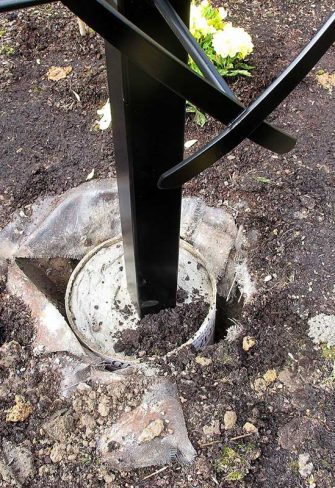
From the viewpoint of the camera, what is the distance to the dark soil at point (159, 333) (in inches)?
73.6

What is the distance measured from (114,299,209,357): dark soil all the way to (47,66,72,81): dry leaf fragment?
55.9 inches

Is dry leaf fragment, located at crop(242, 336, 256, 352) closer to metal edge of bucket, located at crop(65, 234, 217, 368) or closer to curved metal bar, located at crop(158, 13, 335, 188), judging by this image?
metal edge of bucket, located at crop(65, 234, 217, 368)

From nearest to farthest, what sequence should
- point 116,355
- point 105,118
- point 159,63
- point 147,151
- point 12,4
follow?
point 12,4 < point 159,63 < point 147,151 < point 116,355 < point 105,118

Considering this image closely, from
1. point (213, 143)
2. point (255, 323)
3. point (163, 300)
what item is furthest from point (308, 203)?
point (213, 143)

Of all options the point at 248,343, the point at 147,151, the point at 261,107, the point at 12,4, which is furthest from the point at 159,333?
the point at 12,4

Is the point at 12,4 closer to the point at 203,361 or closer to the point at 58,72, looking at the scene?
the point at 203,361

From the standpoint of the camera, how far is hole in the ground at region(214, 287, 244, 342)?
80.6 inches

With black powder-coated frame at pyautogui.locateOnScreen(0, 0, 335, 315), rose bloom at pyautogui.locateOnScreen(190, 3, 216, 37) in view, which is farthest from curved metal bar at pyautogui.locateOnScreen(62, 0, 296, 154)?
rose bloom at pyautogui.locateOnScreen(190, 3, 216, 37)

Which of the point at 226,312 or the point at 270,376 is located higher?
the point at 270,376

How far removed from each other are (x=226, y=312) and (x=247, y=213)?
418 mm

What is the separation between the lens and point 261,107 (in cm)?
98

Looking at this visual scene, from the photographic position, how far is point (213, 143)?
99 centimetres

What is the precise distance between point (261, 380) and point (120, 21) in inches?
49.3

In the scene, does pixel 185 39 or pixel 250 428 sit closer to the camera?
pixel 185 39
